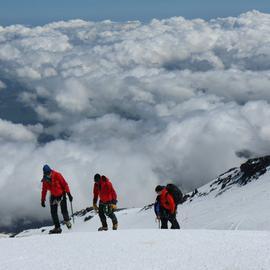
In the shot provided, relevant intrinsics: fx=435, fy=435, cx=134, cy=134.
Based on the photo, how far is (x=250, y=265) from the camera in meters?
7.48

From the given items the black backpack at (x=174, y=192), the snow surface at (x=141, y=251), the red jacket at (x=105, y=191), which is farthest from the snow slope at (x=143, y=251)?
the red jacket at (x=105, y=191)

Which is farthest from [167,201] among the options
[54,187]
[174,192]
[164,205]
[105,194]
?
[54,187]

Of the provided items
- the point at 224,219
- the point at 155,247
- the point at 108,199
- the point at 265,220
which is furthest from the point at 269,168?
the point at 155,247

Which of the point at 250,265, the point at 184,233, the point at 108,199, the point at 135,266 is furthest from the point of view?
the point at 108,199

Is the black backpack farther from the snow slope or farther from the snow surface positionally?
the snow slope

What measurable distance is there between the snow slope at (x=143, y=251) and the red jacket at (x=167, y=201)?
2473 mm

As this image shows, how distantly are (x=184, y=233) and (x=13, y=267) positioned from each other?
15.2 ft

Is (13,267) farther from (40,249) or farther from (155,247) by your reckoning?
(155,247)

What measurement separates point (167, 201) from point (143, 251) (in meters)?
5.04

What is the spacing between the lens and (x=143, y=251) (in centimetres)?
918

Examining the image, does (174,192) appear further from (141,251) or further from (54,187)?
(141,251)

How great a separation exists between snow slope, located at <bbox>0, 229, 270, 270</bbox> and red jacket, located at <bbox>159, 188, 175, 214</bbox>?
8.11ft

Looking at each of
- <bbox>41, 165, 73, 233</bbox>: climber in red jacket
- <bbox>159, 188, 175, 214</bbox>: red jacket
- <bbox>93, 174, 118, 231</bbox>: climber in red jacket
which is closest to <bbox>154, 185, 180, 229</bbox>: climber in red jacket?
<bbox>159, 188, 175, 214</bbox>: red jacket

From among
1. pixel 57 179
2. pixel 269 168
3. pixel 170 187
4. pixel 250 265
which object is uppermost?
pixel 269 168
